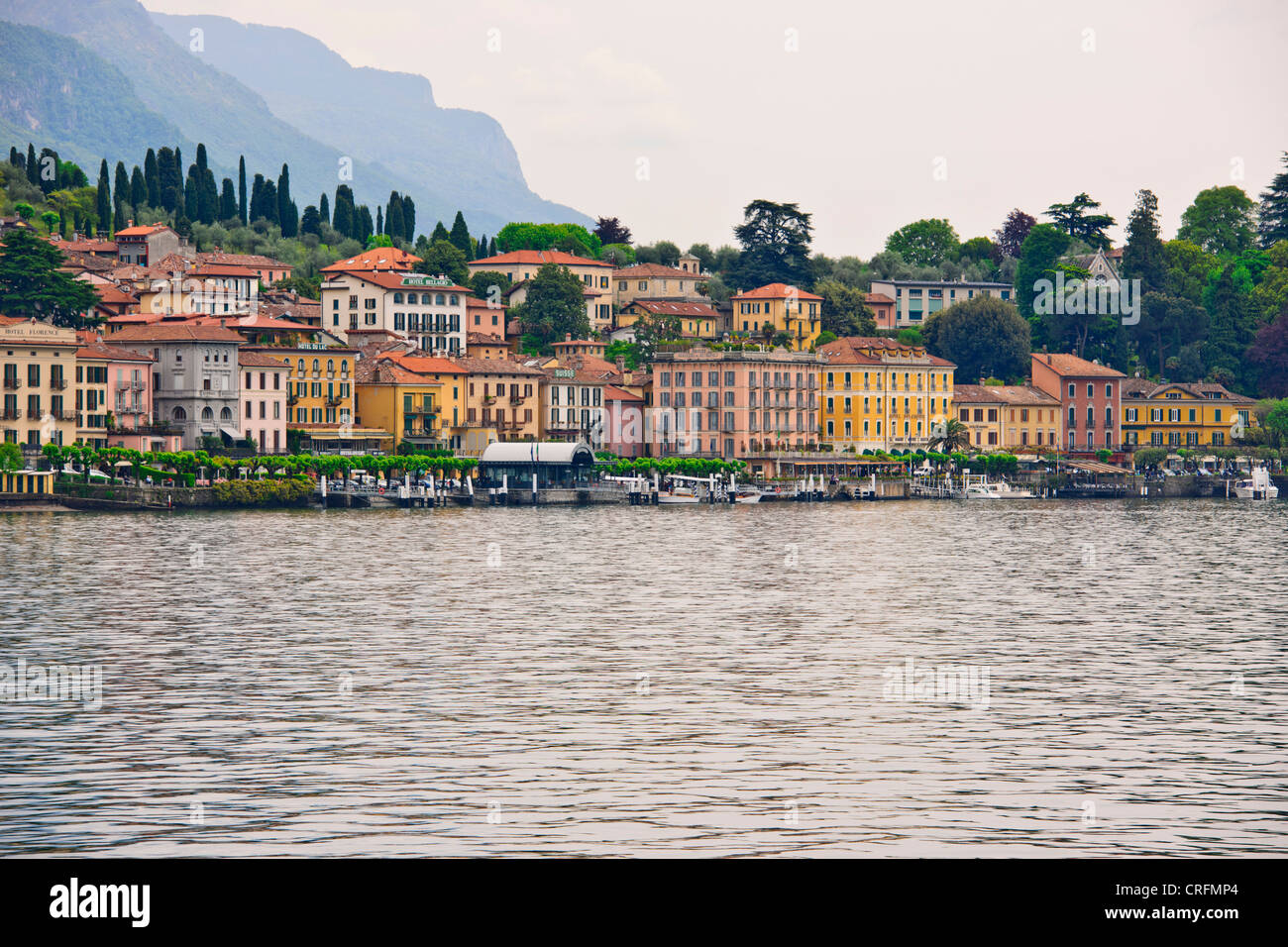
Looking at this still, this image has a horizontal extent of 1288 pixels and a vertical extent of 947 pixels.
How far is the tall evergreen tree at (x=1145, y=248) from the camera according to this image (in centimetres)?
19112

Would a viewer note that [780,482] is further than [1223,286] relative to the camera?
No

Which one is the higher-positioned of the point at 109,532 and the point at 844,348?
the point at 844,348

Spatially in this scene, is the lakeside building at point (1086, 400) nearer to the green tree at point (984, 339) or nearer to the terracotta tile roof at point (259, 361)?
the green tree at point (984, 339)

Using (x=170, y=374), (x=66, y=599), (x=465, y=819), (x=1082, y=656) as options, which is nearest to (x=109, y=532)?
(x=66, y=599)

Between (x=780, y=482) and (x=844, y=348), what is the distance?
2220cm

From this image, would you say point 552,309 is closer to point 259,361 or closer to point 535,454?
point 535,454

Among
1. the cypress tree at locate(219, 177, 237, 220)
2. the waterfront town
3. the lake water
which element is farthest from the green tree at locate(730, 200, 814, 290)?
the lake water

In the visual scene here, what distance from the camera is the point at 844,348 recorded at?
158500mm

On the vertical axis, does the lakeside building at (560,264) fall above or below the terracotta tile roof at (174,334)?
above

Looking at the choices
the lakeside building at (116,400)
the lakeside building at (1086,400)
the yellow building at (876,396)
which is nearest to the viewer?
the lakeside building at (116,400)

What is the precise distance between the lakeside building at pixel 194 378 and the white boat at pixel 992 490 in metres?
63.6

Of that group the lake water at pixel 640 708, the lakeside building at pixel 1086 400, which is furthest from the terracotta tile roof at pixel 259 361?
the lakeside building at pixel 1086 400
